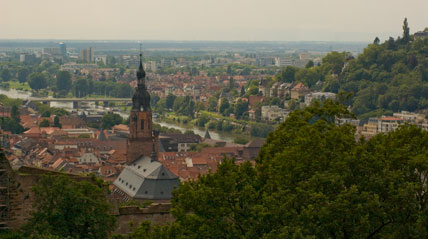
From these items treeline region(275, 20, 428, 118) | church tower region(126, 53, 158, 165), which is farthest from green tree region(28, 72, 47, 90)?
church tower region(126, 53, 158, 165)

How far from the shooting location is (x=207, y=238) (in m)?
18.4

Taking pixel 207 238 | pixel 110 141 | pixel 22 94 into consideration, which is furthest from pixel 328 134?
pixel 22 94

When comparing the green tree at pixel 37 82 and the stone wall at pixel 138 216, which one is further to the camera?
the green tree at pixel 37 82

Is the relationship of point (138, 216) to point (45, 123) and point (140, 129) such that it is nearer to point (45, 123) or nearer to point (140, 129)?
point (140, 129)

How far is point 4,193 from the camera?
20.3 m

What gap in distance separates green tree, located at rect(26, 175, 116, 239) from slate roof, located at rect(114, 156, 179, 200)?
28.5 m

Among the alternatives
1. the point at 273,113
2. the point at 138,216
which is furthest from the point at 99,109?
the point at 138,216

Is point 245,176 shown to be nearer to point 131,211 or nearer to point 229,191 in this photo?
point 229,191

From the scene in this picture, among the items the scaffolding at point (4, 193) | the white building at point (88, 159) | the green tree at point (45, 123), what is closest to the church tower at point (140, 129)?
the white building at point (88, 159)

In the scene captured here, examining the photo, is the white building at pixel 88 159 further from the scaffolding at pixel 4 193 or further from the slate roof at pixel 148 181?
the scaffolding at pixel 4 193

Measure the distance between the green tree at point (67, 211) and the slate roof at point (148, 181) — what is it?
28529 mm

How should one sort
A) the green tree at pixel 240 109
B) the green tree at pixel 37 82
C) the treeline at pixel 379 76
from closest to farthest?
the treeline at pixel 379 76 < the green tree at pixel 240 109 < the green tree at pixel 37 82

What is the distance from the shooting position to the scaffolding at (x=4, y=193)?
66.1ft

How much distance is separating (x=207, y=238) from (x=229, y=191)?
4.38 feet
